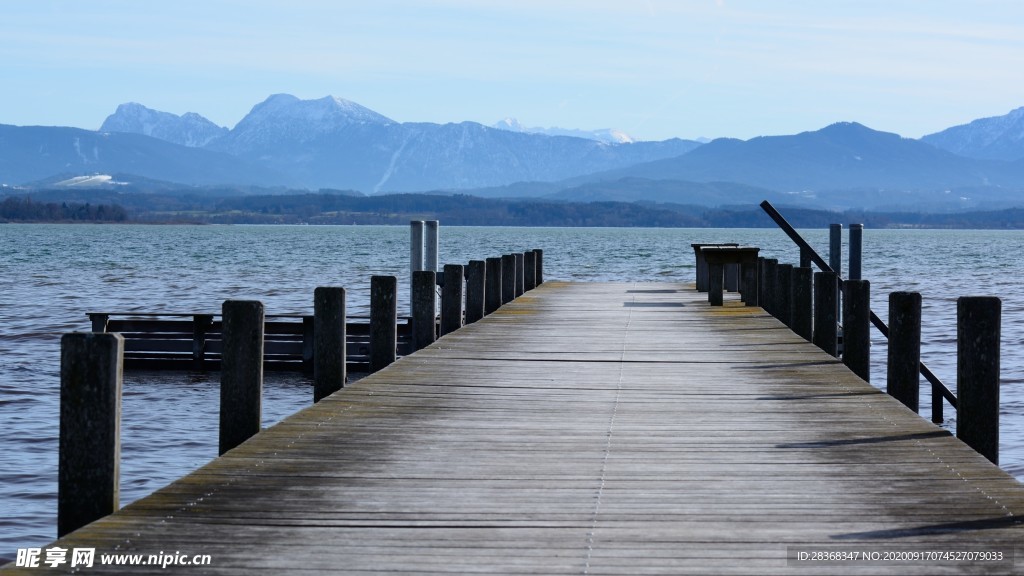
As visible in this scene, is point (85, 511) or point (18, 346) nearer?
point (85, 511)

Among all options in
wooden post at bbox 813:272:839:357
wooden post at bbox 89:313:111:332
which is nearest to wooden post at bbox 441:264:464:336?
wooden post at bbox 813:272:839:357

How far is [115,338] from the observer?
608 cm

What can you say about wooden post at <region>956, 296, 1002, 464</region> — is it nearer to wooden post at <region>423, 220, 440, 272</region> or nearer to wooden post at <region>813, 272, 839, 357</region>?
wooden post at <region>813, 272, 839, 357</region>

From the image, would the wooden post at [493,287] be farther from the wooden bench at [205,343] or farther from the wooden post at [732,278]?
the wooden post at [732,278]

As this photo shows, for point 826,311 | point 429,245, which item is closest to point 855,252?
point 429,245

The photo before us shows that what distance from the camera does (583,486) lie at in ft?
22.3

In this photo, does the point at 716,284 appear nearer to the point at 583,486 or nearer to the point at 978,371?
the point at 978,371

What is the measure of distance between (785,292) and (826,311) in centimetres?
382

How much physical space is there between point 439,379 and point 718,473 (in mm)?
4433

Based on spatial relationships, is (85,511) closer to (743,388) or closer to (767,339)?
(743,388)

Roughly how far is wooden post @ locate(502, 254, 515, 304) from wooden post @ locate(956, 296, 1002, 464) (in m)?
13.9

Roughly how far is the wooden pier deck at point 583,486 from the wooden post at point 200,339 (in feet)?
37.4

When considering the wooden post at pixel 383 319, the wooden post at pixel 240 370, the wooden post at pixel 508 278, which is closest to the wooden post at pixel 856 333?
the wooden post at pixel 383 319

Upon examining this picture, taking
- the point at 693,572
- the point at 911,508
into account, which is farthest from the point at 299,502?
the point at 911,508
